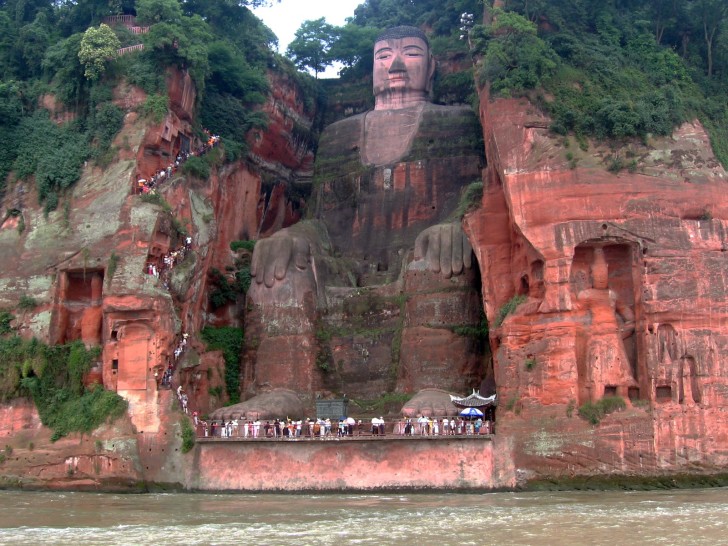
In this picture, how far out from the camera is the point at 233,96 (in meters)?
37.2

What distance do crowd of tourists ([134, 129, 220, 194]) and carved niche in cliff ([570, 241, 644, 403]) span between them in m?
12.2

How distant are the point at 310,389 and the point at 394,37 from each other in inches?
597

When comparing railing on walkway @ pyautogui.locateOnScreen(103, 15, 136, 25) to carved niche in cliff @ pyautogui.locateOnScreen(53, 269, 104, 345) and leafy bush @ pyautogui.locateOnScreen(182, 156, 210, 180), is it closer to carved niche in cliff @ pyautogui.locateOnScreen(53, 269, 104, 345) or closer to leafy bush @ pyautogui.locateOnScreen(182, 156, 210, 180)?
leafy bush @ pyautogui.locateOnScreen(182, 156, 210, 180)

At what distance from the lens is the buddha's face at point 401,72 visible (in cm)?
3978

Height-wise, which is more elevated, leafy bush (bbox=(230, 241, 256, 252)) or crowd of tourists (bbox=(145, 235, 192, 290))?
leafy bush (bbox=(230, 241, 256, 252))

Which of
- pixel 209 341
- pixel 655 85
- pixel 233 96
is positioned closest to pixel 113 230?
pixel 209 341

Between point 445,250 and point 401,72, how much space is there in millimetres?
10251

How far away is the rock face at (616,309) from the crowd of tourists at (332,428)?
125 centimetres

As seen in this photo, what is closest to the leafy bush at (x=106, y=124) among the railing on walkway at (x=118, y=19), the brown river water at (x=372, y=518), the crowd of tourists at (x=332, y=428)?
the railing on walkway at (x=118, y=19)

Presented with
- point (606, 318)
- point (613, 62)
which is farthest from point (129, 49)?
point (606, 318)

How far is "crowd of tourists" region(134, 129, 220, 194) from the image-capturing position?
30750 millimetres

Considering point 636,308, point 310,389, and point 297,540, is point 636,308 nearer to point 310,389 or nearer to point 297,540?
point 310,389

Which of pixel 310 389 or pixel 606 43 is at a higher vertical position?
pixel 606 43

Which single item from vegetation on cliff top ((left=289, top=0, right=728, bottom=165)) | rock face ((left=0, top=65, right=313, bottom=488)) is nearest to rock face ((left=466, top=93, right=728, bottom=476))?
vegetation on cliff top ((left=289, top=0, right=728, bottom=165))
